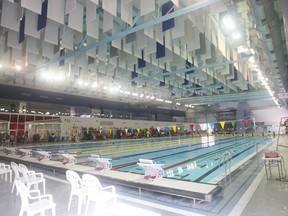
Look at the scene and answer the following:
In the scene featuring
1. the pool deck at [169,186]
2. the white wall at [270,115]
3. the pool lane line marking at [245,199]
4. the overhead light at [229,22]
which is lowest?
the pool lane line marking at [245,199]

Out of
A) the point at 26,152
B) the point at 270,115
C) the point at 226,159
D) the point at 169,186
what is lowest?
the point at 169,186

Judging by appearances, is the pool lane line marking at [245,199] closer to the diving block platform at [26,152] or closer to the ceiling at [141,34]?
the ceiling at [141,34]

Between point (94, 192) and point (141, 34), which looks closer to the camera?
point (94, 192)

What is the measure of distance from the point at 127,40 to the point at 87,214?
5.12 metres

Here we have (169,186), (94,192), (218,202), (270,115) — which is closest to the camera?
(94,192)

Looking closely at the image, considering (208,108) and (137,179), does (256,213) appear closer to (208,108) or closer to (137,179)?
(137,179)

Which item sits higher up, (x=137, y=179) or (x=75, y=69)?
(x=75, y=69)

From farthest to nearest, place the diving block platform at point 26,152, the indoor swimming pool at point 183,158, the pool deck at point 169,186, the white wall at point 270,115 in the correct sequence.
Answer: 1. the white wall at point 270,115
2. the diving block platform at point 26,152
3. the indoor swimming pool at point 183,158
4. the pool deck at point 169,186

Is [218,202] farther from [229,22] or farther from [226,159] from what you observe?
[229,22]

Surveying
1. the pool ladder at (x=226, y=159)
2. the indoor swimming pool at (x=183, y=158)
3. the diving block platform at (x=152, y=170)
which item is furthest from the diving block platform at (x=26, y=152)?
the pool ladder at (x=226, y=159)

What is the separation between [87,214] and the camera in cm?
305

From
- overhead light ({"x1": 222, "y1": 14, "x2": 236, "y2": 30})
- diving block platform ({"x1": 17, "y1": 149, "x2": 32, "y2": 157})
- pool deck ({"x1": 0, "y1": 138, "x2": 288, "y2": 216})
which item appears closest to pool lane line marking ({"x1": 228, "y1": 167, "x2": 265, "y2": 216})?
pool deck ({"x1": 0, "y1": 138, "x2": 288, "y2": 216})

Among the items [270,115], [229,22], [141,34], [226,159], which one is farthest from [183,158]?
[270,115]

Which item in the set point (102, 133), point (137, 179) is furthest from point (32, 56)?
point (102, 133)
